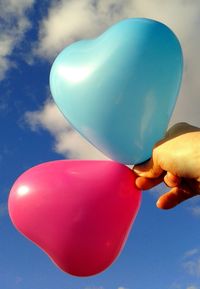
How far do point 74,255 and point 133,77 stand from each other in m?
1.64

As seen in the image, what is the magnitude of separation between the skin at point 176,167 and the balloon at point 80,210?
0.32m

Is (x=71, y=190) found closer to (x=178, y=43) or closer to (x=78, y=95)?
(x=78, y=95)

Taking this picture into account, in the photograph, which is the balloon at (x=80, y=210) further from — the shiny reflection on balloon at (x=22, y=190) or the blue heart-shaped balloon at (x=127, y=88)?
the blue heart-shaped balloon at (x=127, y=88)

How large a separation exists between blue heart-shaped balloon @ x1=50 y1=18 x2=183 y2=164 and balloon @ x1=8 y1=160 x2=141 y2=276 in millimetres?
281

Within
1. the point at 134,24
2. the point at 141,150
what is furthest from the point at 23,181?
the point at 134,24

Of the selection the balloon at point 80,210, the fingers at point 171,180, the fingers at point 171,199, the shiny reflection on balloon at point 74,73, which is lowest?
the balloon at point 80,210

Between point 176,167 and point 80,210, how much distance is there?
1176mm

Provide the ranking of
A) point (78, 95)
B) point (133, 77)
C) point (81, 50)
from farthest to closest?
point (81, 50), point (78, 95), point (133, 77)

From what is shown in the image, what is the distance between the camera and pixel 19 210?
156 inches

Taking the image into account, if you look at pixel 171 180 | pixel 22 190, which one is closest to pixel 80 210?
pixel 22 190

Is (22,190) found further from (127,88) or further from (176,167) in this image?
(176,167)

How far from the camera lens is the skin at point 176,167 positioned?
2.76 metres

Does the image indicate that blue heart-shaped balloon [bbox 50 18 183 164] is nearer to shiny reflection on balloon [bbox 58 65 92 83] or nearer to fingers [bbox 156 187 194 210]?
shiny reflection on balloon [bbox 58 65 92 83]

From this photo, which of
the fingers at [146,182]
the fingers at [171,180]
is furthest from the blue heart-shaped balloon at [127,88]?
the fingers at [171,180]
